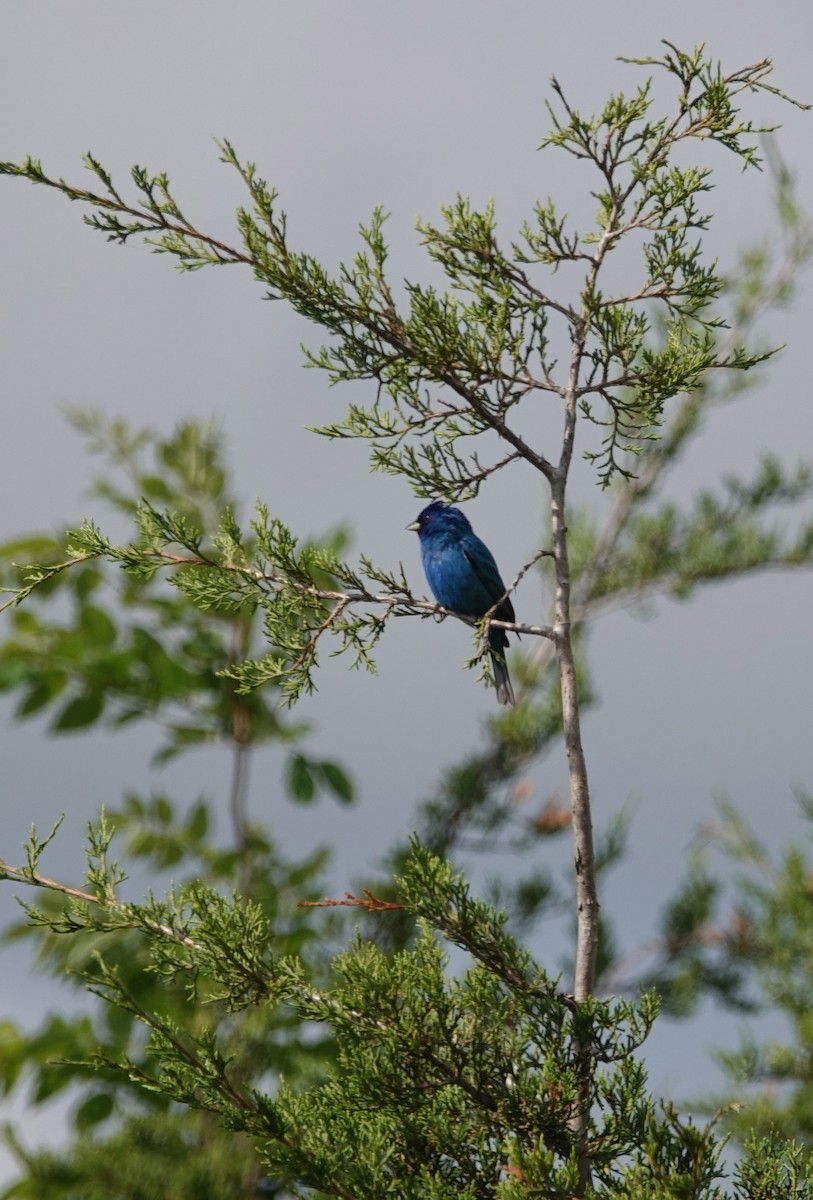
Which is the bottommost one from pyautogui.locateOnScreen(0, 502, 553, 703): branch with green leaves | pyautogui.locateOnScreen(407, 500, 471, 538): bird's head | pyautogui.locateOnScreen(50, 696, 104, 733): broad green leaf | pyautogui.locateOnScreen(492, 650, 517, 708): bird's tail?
pyautogui.locateOnScreen(0, 502, 553, 703): branch with green leaves

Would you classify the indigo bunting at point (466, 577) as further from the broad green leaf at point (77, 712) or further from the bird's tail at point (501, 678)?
the broad green leaf at point (77, 712)

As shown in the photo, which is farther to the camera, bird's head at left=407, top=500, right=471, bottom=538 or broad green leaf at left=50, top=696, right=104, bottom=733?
broad green leaf at left=50, top=696, right=104, bottom=733

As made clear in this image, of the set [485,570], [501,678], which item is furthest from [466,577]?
[501,678]

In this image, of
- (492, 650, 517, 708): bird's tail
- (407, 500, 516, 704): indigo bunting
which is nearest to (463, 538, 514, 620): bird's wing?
(407, 500, 516, 704): indigo bunting

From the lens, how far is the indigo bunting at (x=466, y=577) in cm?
621

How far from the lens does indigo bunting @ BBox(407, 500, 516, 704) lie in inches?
245

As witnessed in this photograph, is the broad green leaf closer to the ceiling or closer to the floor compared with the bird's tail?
closer to the floor

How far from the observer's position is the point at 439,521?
21.7 ft

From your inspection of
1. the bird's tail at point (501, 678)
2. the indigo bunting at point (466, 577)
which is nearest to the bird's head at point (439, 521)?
the indigo bunting at point (466, 577)

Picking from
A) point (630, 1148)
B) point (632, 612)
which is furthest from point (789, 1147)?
point (632, 612)

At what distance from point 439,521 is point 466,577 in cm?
44

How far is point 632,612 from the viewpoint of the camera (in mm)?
8305

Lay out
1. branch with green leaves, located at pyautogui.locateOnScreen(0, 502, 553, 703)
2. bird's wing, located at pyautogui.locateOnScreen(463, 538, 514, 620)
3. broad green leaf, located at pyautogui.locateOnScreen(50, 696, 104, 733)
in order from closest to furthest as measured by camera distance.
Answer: branch with green leaves, located at pyautogui.locateOnScreen(0, 502, 553, 703) < bird's wing, located at pyautogui.locateOnScreen(463, 538, 514, 620) < broad green leaf, located at pyautogui.locateOnScreen(50, 696, 104, 733)

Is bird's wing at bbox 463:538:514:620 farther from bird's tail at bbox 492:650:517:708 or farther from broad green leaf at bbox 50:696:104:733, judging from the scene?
broad green leaf at bbox 50:696:104:733
